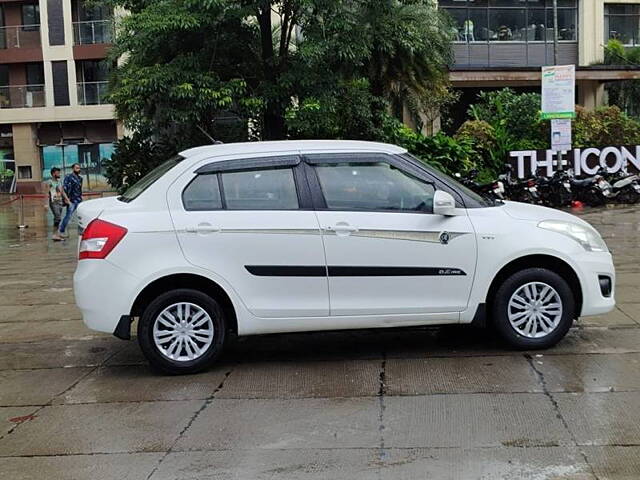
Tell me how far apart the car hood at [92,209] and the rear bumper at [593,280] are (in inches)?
150

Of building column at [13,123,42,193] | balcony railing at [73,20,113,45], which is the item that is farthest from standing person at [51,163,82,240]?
building column at [13,123,42,193]

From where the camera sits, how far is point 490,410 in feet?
18.4

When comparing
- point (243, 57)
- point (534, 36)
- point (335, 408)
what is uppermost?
point (534, 36)

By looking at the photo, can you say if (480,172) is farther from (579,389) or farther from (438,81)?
(579,389)

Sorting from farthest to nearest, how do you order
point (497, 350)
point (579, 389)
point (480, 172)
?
point (480, 172)
point (497, 350)
point (579, 389)

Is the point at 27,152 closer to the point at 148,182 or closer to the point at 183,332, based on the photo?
the point at 148,182

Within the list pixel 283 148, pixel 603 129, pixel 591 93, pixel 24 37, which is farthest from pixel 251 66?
pixel 24 37

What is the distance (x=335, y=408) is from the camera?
5801 millimetres

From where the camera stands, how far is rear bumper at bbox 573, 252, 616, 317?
271 inches

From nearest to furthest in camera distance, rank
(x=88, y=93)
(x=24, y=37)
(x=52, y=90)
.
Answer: (x=88, y=93) < (x=52, y=90) < (x=24, y=37)

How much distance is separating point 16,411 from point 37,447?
86 centimetres

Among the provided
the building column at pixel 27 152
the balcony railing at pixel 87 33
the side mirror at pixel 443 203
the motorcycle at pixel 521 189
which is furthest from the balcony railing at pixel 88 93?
the side mirror at pixel 443 203

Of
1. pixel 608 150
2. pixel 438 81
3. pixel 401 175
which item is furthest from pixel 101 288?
pixel 608 150

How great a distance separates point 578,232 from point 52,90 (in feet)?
128
